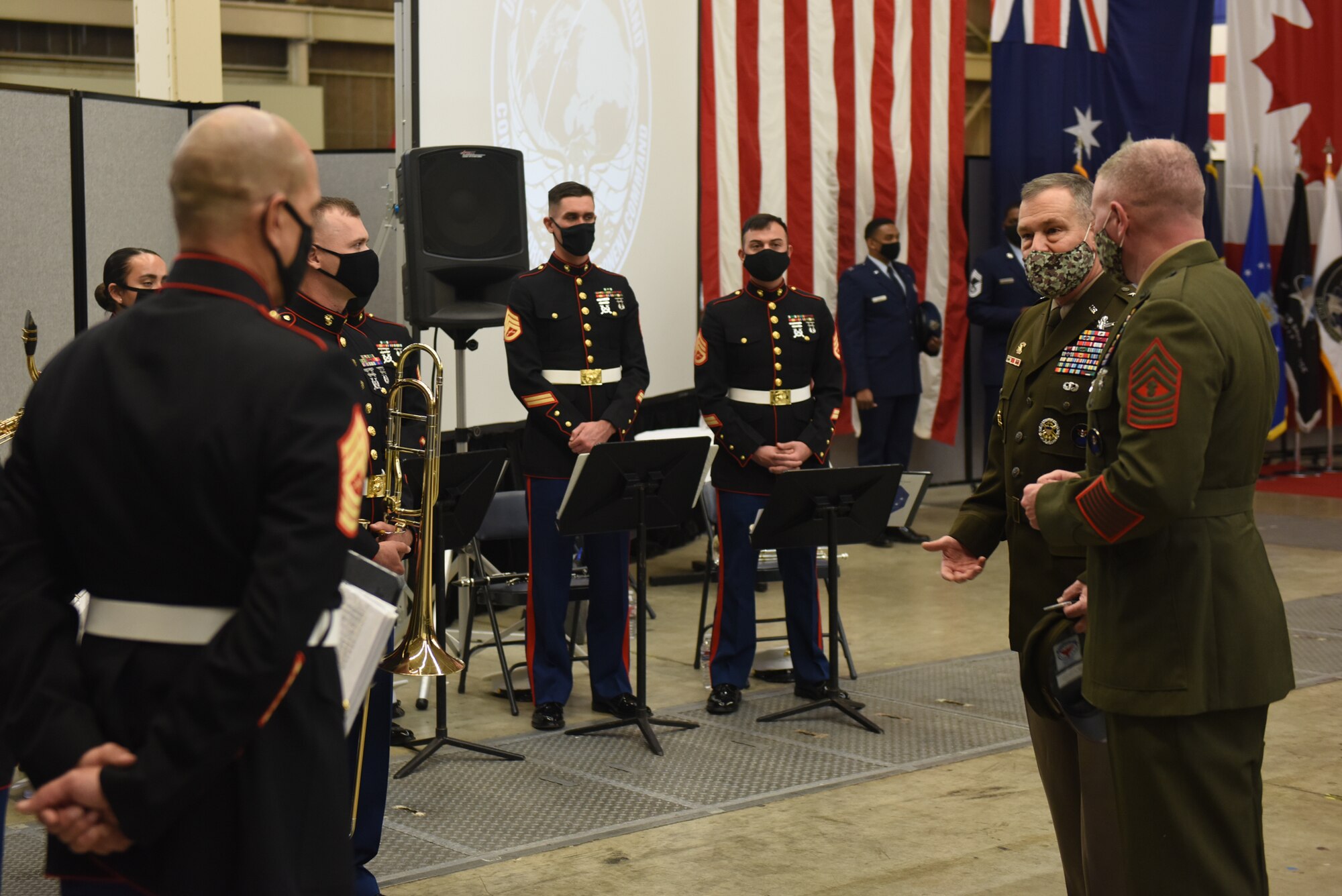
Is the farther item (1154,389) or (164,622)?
(1154,389)

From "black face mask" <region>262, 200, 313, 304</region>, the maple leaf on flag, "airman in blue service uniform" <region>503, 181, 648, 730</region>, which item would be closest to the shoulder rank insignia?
"airman in blue service uniform" <region>503, 181, 648, 730</region>

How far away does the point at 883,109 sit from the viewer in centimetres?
954

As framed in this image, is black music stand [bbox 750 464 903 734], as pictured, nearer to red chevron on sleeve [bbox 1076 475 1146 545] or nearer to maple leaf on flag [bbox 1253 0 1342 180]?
red chevron on sleeve [bbox 1076 475 1146 545]

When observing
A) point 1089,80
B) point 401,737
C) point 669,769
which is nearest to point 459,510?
point 401,737

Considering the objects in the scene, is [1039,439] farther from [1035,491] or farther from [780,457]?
[780,457]

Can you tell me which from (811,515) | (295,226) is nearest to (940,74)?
(811,515)

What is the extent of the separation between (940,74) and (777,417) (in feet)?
16.2

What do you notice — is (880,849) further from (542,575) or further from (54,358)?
(54,358)

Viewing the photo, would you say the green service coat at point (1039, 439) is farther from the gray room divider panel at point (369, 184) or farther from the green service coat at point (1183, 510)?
the gray room divider panel at point (369, 184)

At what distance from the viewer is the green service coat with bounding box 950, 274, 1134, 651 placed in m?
3.16

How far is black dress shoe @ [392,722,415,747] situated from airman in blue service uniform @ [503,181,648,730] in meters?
0.50

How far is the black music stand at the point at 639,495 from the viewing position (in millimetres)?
4867

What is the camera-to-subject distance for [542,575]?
5.41 meters

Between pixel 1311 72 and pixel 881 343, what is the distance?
5.77 meters
